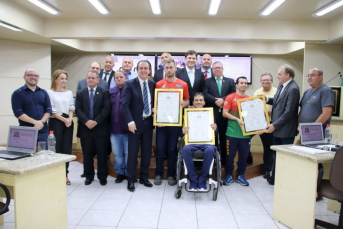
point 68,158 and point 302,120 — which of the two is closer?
point 68,158

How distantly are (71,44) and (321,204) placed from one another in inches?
267

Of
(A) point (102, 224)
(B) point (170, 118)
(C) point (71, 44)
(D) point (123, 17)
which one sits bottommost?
(A) point (102, 224)

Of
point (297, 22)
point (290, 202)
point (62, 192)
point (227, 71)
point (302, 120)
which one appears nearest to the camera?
point (62, 192)

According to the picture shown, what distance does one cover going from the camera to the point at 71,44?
23.2ft

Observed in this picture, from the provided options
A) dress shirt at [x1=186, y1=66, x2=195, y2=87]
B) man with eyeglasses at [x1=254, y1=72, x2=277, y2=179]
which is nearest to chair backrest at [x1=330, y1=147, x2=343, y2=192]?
man with eyeglasses at [x1=254, y1=72, x2=277, y2=179]

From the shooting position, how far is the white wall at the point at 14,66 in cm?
611

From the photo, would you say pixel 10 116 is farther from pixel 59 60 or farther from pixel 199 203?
pixel 199 203

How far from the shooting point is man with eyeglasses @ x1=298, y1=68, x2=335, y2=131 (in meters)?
3.26

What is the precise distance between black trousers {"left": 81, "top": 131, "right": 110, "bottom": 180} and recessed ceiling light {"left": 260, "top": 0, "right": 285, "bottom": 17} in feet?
13.0

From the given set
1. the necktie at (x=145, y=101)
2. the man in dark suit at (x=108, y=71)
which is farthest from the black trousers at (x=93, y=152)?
the man in dark suit at (x=108, y=71)

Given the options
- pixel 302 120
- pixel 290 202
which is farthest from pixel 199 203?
pixel 302 120

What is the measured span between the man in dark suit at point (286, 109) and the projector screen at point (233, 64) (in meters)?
3.91

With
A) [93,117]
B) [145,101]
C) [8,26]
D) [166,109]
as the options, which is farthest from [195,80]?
[8,26]

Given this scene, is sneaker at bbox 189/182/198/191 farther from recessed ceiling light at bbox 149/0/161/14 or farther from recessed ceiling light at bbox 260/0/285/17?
recessed ceiling light at bbox 260/0/285/17
